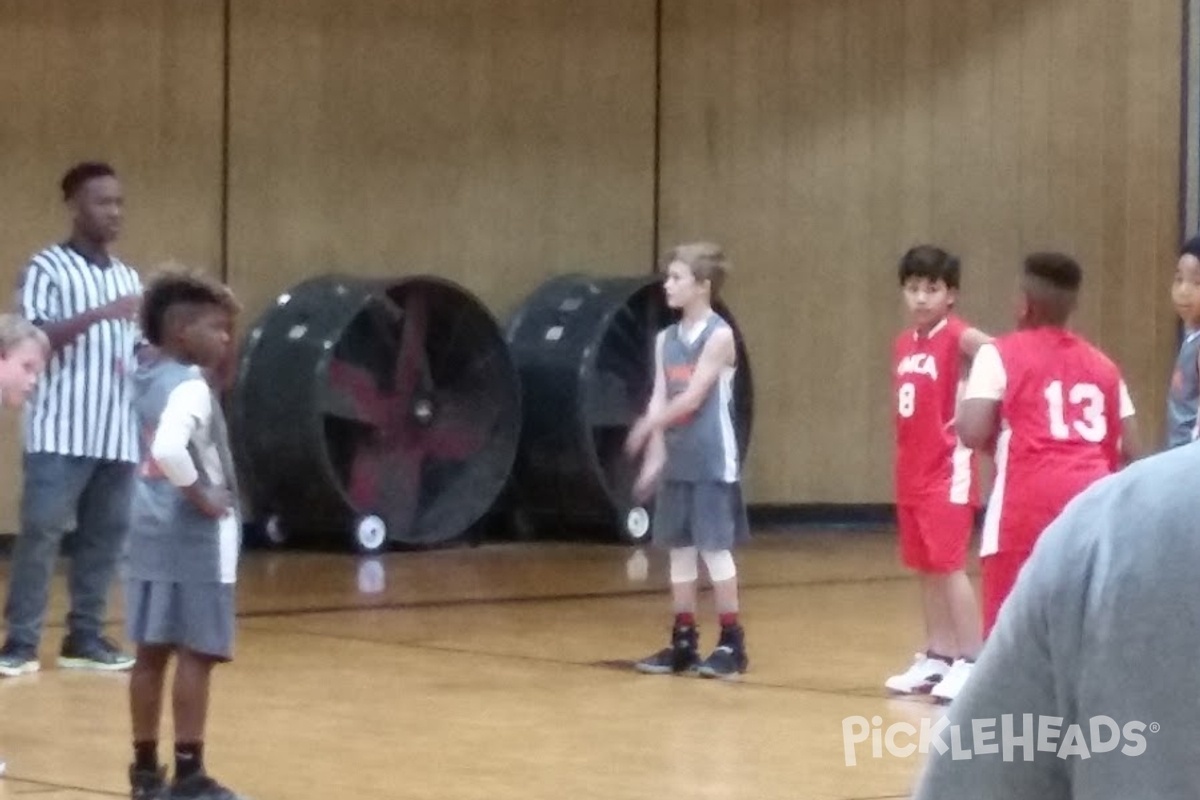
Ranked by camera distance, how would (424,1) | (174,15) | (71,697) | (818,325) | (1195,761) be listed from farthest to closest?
(818,325)
(424,1)
(174,15)
(71,697)
(1195,761)

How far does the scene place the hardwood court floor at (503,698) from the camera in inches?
269

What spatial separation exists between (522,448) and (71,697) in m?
6.96

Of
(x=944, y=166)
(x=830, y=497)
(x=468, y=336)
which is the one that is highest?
(x=944, y=166)

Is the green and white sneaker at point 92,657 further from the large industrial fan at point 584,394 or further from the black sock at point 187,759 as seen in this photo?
the large industrial fan at point 584,394

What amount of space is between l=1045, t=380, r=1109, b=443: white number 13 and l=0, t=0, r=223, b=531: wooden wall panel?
7.58 meters

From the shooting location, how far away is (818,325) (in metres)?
16.3

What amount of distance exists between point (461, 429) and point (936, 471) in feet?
21.3

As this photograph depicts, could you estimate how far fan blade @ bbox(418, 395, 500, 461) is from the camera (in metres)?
14.8

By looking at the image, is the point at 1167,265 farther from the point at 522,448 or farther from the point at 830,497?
the point at 522,448

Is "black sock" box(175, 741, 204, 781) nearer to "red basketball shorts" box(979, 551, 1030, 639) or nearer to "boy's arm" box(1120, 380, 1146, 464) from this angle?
"red basketball shorts" box(979, 551, 1030, 639)

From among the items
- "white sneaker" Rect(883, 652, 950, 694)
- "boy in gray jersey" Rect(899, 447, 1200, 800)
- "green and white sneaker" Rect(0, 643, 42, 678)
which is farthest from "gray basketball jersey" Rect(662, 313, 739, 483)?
"boy in gray jersey" Rect(899, 447, 1200, 800)

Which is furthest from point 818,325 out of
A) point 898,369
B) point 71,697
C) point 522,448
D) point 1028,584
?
point 1028,584

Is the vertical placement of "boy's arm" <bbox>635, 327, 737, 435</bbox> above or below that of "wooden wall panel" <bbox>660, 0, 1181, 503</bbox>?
below

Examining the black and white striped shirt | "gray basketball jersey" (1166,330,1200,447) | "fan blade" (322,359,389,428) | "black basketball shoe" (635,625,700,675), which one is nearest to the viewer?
"gray basketball jersey" (1166,330,1200,447)
